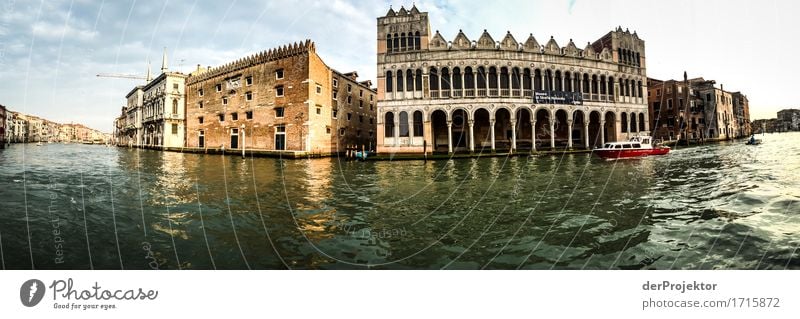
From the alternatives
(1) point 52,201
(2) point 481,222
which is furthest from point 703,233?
(1) point 52,201

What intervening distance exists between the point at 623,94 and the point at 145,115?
199ft

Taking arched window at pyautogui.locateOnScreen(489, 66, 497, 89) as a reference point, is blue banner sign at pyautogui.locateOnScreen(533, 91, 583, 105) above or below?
below

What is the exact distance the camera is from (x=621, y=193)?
787cm

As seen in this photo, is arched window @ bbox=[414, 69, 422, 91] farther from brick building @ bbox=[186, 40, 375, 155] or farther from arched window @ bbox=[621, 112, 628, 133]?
arched window @ bbox=[621, 112, 628, 133]

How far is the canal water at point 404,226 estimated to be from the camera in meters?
3.53

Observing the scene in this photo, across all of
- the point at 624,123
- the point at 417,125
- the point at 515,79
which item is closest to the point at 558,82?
the point at 515,79

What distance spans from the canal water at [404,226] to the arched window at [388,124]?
58.8ft

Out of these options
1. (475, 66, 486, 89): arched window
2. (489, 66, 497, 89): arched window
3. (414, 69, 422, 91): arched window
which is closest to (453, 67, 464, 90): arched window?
(475, 66, 486, 89): arched window

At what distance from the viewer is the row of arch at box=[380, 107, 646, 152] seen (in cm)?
2636

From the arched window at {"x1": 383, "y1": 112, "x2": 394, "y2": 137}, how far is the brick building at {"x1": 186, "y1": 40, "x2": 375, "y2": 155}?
6.67ft

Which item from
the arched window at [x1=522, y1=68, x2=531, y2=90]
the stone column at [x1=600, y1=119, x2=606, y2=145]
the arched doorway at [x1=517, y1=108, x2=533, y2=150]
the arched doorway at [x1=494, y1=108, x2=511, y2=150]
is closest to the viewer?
the arched window at [x1=522, y1=68, x2=531, y2=90]

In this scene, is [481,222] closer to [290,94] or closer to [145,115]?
[290,94]
